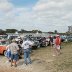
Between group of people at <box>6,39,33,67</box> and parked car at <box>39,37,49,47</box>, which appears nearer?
group of people at <box>6,39,33,67</box>

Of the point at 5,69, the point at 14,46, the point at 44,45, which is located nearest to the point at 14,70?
the point at 5,69

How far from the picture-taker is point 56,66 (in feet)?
57.9

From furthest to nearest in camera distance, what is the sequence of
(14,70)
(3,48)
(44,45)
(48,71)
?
(44,45)
(3,48)
(14,70)
(48,71)

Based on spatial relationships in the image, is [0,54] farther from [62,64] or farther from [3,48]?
[62,64]

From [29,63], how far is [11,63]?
1.26 meters

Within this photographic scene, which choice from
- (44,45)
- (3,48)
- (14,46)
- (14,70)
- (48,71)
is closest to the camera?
(48,71)

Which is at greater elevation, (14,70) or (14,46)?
(14,46)

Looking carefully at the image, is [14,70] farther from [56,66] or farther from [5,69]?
[56,66]

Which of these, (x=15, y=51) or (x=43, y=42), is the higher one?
(x=15, y=51)

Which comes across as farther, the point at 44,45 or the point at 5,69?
the point at 44,45

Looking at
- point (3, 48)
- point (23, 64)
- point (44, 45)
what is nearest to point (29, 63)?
point (23, 64)

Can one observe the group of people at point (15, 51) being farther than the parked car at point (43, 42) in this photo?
No

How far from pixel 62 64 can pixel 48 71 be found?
2.00 m

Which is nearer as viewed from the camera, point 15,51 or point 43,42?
point 15,51
